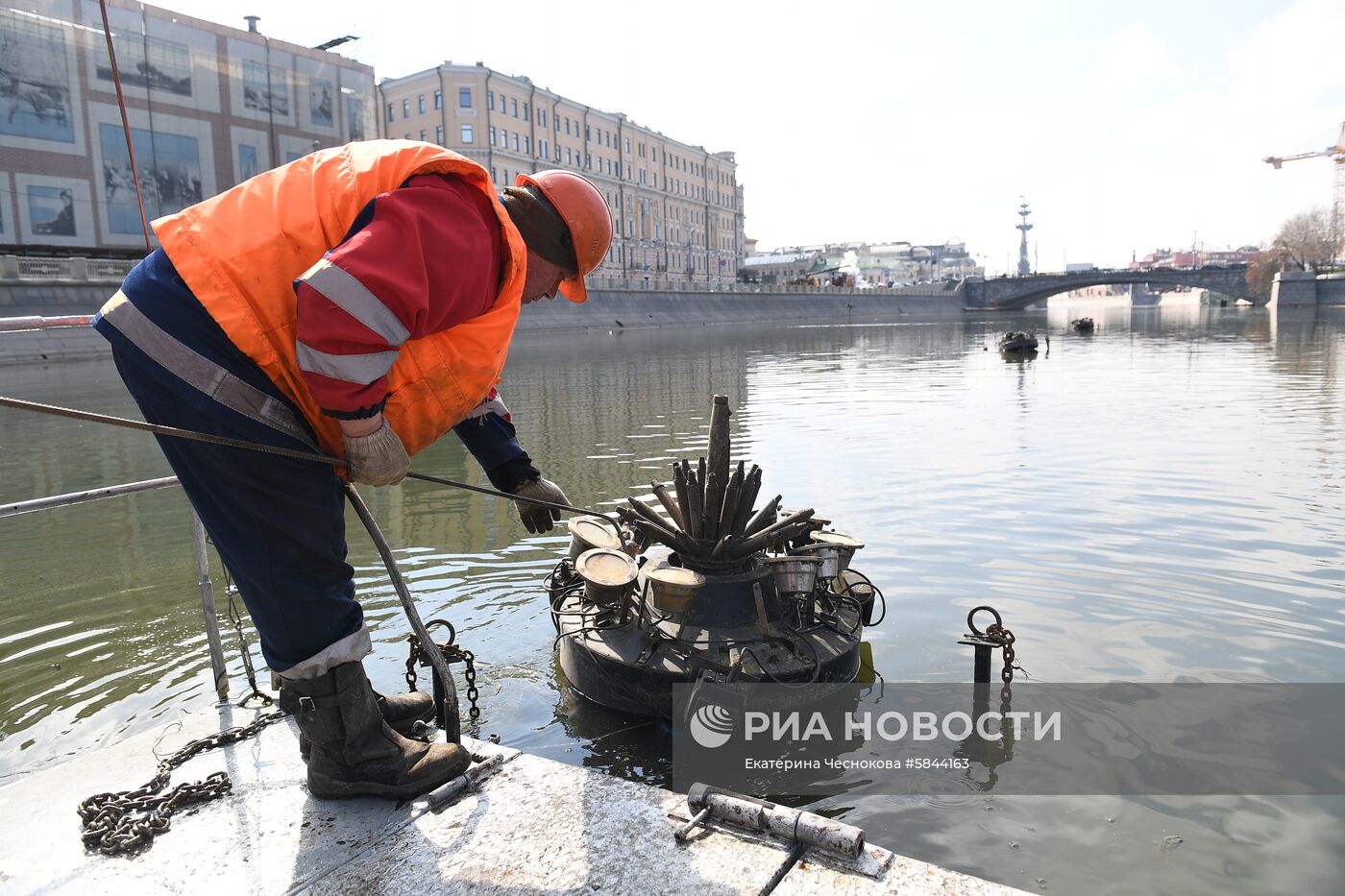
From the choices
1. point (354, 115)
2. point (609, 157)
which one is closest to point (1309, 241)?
point (609, 157)

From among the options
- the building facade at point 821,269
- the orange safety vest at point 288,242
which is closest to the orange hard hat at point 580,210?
the orange safety vest at point 288,242

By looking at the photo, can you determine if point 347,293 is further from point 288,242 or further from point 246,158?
point 246,158

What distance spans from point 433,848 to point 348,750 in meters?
0.57

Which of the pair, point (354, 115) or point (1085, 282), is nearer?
point (354, 115)

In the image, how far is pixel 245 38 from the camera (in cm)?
5044

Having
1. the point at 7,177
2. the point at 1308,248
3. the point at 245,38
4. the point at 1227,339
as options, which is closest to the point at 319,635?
the point at 7,177

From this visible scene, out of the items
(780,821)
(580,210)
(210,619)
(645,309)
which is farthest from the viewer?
(645,309)

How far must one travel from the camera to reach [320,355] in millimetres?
2619

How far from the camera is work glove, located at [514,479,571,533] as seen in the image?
416 centimetres

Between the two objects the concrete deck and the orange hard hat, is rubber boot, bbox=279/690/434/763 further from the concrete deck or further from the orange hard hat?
the orange hard hat

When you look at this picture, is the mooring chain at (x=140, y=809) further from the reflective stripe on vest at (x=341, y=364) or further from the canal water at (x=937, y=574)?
the reflective stripe on vest at (x=341, y=364)

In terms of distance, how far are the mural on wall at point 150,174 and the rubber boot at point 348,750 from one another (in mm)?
49650

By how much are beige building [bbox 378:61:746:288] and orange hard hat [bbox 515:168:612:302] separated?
197ft

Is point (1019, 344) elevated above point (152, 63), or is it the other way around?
point (152, 63)
